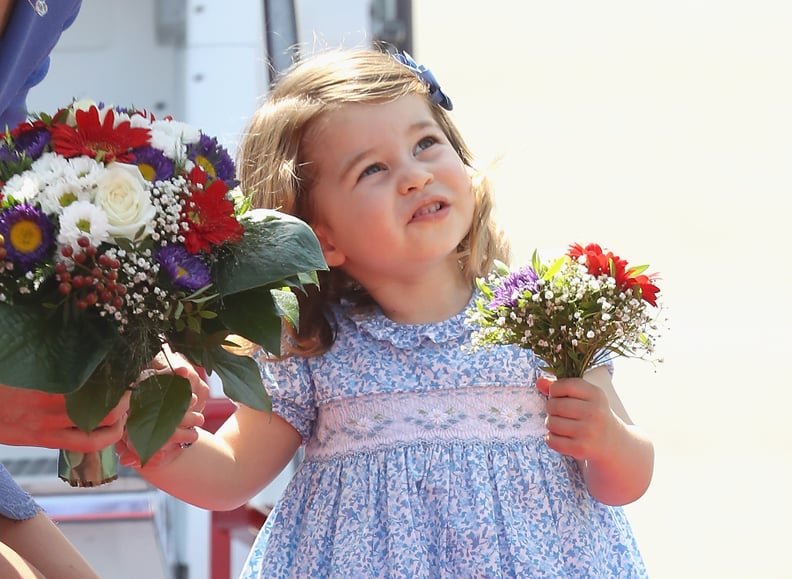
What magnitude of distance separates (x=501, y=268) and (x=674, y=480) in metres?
2.45

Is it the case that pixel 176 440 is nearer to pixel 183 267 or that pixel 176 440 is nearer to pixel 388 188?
pixel 183 267

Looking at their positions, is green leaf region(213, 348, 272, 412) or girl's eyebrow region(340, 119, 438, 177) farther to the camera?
girl's eyebrow region(340, 119, 438, 177)

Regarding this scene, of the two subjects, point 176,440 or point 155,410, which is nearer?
point 155,410

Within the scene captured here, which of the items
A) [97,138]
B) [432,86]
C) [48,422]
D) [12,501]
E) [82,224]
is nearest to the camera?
[82,224]

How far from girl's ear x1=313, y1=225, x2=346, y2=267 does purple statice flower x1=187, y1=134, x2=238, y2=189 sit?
0.57 meters

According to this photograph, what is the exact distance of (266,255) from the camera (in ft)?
4.96

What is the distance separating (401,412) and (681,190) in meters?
2.35

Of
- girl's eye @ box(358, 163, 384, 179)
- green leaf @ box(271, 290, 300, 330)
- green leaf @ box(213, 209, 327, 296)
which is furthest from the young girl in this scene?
green leaf @ box(213, 209, 327, 296)

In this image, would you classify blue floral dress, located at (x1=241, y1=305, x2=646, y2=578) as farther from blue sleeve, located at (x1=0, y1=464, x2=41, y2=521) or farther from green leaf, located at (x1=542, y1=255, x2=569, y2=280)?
blue sleeve, located at (x1=0, y1=464, x2=41, y2=521)

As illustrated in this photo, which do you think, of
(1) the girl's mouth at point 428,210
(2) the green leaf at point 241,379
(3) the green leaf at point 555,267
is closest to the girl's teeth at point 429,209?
(1) the girl's mouth at point 428,210

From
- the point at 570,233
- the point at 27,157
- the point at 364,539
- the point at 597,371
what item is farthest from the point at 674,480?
the point at 27,157

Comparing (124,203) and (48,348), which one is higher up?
(124,203)

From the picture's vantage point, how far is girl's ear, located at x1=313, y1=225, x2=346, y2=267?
7.07ft

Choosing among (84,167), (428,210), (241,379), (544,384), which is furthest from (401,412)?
(84,167)
